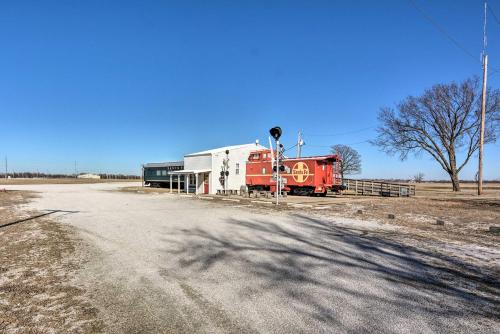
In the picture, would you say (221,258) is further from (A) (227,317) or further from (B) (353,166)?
(B) (353,166)

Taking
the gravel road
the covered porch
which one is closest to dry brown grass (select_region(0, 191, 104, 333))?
the gravel road

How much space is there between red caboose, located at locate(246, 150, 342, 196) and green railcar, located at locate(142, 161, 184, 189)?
15748 millimetres

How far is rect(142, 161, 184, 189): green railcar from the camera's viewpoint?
4731cm

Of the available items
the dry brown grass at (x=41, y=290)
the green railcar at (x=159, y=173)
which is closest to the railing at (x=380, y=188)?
the green railcar at (x=159, y=173)

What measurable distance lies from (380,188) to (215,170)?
48.8 feet

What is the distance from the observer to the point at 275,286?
5734 millimetres

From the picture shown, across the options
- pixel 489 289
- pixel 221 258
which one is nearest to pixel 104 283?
pixel 221 258

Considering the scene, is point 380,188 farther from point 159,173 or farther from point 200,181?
point 159,173

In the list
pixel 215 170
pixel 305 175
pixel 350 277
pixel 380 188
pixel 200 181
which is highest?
pixel 215 170

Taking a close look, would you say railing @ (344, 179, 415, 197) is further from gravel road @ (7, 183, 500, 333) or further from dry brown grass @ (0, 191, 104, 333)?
dry brown grass @ (0, 191, 104, 333)

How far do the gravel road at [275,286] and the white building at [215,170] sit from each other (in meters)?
23.9

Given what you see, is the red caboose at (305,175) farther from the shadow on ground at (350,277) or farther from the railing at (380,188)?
the shadow on ground at (350,277)

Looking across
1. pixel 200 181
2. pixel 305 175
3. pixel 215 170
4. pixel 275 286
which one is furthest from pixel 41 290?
pixel 200 181

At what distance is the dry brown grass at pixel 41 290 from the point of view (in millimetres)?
4316
